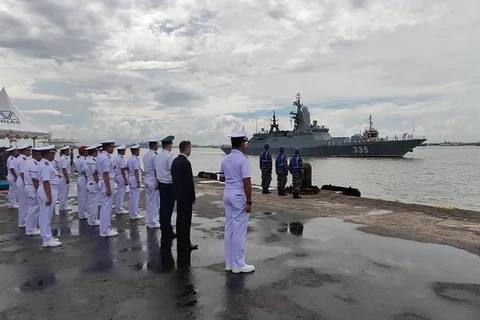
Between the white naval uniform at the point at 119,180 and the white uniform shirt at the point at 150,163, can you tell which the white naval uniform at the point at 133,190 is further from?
the white uniform shirt at the point at 150,163

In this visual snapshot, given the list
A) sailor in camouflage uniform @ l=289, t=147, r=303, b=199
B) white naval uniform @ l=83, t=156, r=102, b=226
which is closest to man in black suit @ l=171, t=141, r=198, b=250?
white naval uniform @ l=83, t=156, r=102, b=226

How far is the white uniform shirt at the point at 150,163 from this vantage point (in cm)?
830

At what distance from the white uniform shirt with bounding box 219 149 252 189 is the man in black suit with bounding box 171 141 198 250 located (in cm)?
127

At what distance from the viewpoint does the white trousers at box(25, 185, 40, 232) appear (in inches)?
283

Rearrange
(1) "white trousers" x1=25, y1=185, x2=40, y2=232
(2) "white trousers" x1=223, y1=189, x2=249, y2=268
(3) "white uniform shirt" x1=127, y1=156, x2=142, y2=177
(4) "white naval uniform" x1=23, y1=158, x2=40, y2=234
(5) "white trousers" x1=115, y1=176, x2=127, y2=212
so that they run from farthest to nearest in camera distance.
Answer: (5) "white trousers" x1=115, y1=176, x2=127, y2=212 < (3) "white uniform shirt" x1=127, y1=156, x2=142, y2=177 < (1) "white trousers" x1=25, y1=185, x2=40, y2=232 < (4) "white naval uniform" x1=23, y1=158, x2=40, y2=234 < (2) "white trousers" x1=223, y1=189, x2=249, y2=268

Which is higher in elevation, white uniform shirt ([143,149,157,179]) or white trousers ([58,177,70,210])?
white uniform shirt ([143,149,157,179])

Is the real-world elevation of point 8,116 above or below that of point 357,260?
above

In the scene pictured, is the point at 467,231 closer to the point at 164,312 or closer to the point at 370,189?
the point at 164,312

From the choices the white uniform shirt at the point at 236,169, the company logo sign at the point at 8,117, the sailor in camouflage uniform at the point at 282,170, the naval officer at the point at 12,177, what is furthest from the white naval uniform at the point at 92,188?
the company logo sign at the point at 8,117

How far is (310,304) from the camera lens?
4.24m

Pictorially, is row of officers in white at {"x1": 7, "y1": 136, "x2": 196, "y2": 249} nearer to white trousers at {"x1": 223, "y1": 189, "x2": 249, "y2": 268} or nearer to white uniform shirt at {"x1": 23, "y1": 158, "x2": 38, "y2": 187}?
white uniform shirt at {"x1": 23, "y1": 158, "x2": 38, "y2": 187}

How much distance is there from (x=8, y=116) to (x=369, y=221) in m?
16.2

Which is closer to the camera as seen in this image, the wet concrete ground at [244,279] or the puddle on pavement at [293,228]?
the wet concrete ground at [244,279]

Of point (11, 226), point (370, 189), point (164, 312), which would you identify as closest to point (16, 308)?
point (164, 312)
